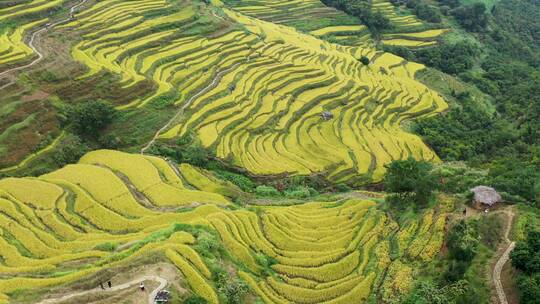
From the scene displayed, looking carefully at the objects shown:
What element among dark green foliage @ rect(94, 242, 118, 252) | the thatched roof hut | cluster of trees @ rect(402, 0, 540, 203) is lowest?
cluster of trees @ rect(402, 0, 540, 203)

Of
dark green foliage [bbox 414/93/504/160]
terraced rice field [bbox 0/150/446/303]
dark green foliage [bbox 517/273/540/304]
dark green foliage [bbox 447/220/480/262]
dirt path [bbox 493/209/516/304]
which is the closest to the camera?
dark green foliage [bbox 517/273/540/304]

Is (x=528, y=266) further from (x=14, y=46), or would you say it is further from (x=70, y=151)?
(x=14, y=46)

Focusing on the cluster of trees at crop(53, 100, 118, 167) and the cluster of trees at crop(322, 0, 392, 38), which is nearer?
the cluster of trees at crop(53, 100, 118, 167)

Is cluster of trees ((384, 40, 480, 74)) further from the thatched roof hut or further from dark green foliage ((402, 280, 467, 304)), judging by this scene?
dark green foliage ((402, 280, 467, 304))

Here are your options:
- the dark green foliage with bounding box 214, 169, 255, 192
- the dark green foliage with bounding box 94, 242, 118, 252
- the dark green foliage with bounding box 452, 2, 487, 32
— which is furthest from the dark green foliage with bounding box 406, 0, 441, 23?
the dark green foliage with bounding box 94, 242, 118, 252

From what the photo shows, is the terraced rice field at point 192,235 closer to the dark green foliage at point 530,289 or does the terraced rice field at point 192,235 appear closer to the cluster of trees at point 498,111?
A: the dark green foliage at point 530,289

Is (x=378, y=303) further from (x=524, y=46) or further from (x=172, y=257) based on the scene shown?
(x=524, y=46)
